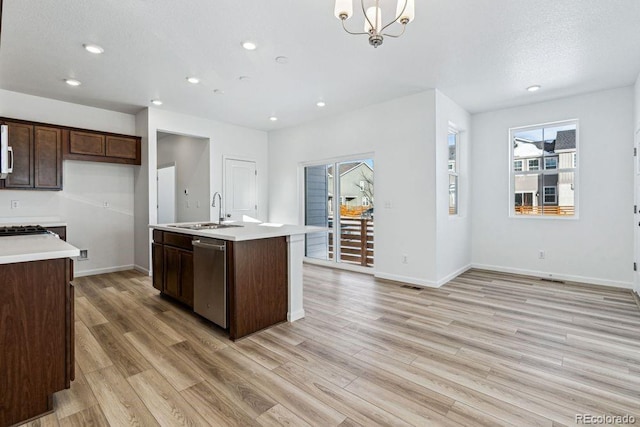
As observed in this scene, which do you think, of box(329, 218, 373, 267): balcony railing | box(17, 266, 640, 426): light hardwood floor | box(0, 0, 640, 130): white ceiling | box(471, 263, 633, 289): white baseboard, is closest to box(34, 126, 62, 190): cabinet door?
box(0, 0, 640, 130): white ceiling

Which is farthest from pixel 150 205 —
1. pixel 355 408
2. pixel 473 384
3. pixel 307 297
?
pixel 473 384

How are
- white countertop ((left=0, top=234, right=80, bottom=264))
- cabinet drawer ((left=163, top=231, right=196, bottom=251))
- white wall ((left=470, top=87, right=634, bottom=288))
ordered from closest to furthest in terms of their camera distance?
1. white countertop ((left=0, top=234, right=80, bottom=264))
2. cabinet drawer ((left=163, top=231, right=196, bottom=251))
3. white wall ((left=470, top=87, right=634, bottom=288))

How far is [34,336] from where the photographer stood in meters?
1.70

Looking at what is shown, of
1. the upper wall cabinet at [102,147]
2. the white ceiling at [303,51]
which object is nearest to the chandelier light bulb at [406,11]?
the white ceiling at [303,51]

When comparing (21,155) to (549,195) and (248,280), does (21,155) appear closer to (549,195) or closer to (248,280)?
(248,280)

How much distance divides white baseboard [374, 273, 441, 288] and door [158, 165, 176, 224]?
4.71m

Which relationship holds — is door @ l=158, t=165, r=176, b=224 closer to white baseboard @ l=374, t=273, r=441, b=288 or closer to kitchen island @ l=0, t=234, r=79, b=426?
white baseboard @ l=374, t=273, r=441, b=288

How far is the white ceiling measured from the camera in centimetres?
249

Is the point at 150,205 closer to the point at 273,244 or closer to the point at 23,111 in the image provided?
the point at 23,111

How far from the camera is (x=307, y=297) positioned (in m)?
3.82

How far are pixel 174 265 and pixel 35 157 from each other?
2685 millimetres

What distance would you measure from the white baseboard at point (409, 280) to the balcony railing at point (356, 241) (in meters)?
0.46

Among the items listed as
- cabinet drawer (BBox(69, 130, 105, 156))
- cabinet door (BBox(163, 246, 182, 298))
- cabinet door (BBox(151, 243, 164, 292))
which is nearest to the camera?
cabinet door (BBox(163, 246, 182, 298))

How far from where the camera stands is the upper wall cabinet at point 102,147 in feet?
14.8
